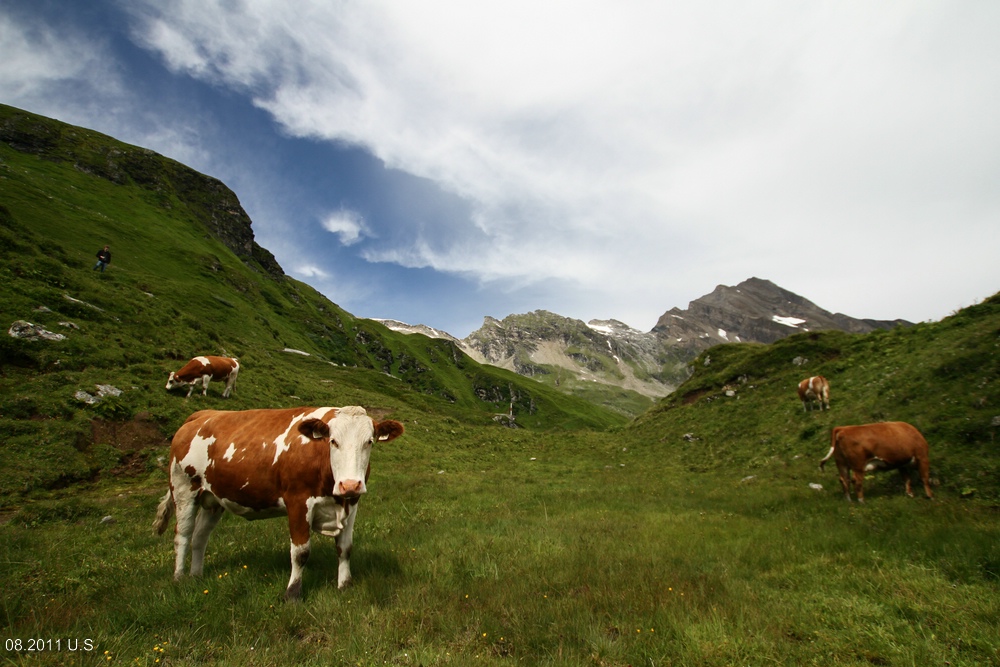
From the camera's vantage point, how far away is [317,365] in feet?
160

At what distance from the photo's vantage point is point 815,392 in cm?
2334

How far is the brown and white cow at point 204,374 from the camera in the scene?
20453 mm

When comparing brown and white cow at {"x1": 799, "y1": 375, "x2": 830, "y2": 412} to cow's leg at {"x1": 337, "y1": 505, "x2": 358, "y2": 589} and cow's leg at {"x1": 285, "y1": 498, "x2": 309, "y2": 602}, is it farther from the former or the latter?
cow's leg at {"x1": 285, "y1": 498, "x2": 309, "y2": 602}

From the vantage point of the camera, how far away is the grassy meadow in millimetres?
5098

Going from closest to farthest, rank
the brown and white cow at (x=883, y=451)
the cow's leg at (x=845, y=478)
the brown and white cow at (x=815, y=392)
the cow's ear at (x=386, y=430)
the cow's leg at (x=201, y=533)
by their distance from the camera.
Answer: the cow's leg at (x=201, y=533) → the cow's ear at (x=386, y=430) → the brown and white cow at (x=883, y=451) → the cow's leg at (x=845, y=478) → the brown and white cow at (x=815, y=392)

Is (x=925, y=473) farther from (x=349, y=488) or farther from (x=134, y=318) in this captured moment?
(x=134, y=318)

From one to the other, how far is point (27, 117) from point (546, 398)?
142845mm

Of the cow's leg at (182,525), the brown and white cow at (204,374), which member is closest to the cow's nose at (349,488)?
the cow's leg at (182,525)

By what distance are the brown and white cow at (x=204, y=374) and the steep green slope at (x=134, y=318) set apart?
0.66 metres

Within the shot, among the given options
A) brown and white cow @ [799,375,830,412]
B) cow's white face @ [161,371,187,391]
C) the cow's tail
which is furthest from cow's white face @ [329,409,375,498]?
brown and white cow @ [799,375,830,412]

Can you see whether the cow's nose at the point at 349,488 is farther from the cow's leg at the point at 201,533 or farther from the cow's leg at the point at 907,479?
the cow's leg at the point at 907,479

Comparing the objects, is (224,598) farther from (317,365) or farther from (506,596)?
(317,365)

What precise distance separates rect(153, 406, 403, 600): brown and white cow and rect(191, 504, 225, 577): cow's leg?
2 centimetres
